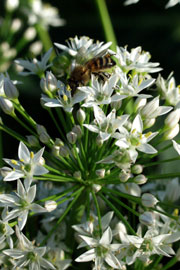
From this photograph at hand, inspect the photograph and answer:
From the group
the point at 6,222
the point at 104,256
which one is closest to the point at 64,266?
the point at 104,256

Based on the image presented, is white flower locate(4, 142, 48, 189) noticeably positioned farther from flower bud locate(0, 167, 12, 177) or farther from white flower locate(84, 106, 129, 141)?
white flower locate(84, 106, 129, 141)

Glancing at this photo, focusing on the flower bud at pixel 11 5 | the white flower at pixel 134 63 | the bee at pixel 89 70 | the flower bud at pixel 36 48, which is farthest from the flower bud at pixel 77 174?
the flower bud at pixel 11 5

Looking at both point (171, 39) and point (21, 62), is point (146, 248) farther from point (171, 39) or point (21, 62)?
point (171, 39)

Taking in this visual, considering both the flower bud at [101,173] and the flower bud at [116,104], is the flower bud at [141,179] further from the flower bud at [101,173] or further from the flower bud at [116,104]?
the flower bud at [116,104]

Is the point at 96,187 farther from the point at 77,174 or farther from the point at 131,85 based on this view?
the point at 131,85

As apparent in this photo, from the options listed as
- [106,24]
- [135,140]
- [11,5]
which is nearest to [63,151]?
[135,140]
